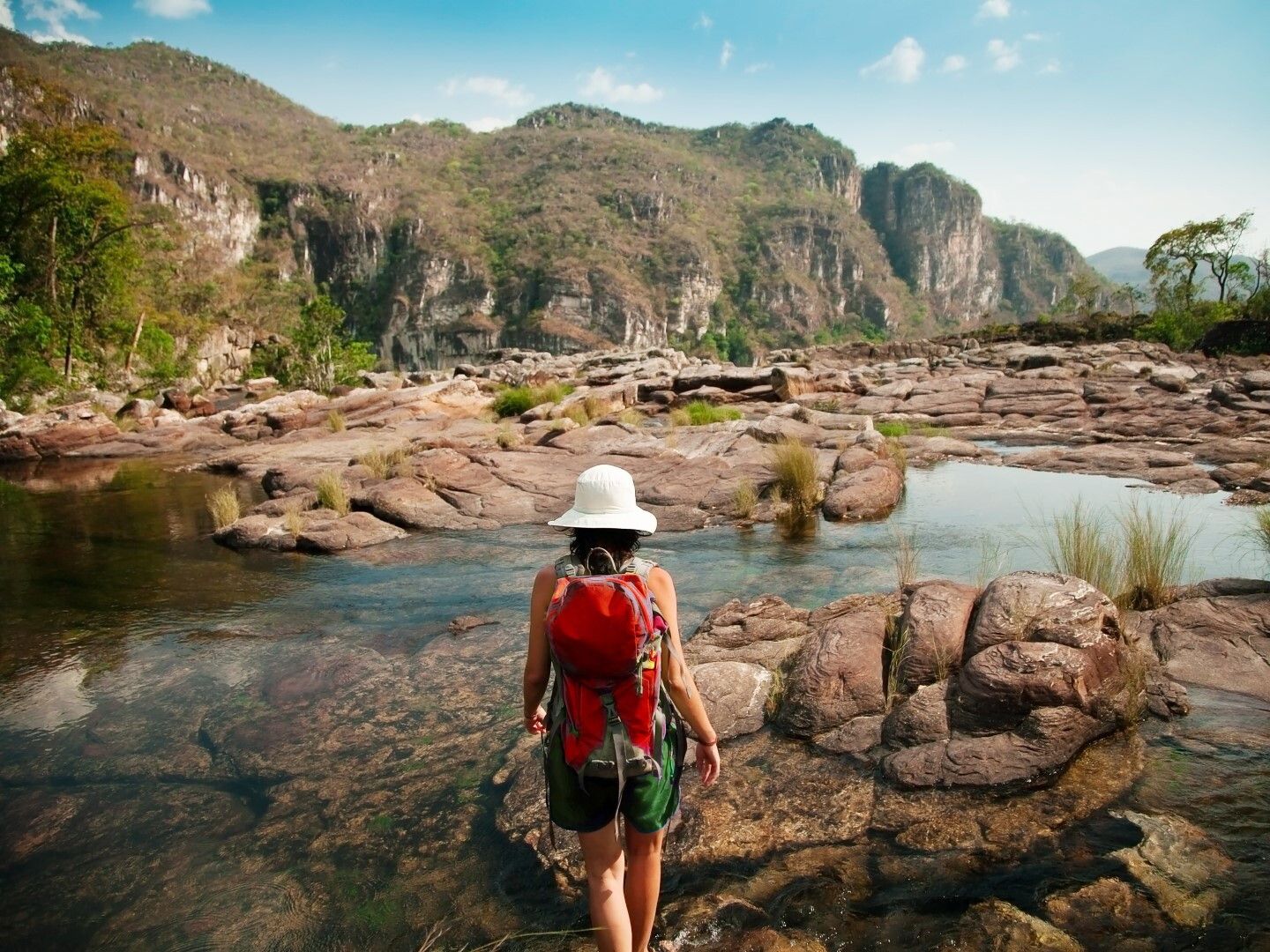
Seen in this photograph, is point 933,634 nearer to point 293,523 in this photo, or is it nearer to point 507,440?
point 293,523

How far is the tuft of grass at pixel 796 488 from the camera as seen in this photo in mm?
10500

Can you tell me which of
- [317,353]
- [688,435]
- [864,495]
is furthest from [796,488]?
[317,353]

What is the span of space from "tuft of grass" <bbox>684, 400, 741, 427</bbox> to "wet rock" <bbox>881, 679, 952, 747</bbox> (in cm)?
1420

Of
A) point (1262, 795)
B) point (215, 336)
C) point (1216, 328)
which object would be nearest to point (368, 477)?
point (1262, 795)

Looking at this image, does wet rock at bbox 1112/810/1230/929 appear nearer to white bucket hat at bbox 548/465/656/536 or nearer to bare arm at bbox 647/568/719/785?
bare arm at bbox 647/568/719/785

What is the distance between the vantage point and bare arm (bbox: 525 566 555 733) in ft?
8.48

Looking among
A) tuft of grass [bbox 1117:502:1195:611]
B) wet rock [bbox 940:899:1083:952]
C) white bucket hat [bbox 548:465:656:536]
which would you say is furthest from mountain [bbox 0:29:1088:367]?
white bucket hat [bbox 548:465:656:536]

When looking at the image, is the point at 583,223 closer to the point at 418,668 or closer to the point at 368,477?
the point at 368,477

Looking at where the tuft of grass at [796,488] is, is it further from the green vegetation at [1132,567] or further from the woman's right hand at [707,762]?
the woman's right hand at [707,762]

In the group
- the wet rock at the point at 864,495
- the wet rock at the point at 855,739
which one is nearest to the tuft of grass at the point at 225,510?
the wet rock at the point at 864,495

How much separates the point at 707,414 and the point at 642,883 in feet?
55.5

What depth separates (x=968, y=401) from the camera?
22188mm

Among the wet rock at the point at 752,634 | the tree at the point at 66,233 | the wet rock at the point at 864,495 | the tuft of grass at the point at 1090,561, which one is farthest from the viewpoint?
the tree at the point at 66,233

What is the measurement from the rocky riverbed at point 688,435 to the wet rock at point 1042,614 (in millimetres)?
5719
